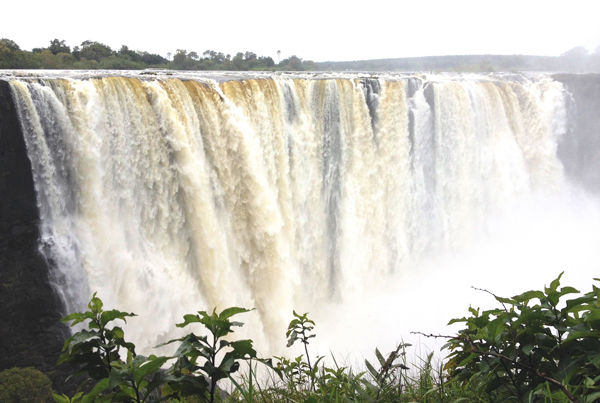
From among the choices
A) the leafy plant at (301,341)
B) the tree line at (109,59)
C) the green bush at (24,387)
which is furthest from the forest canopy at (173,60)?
the leafy plant at (301,341)

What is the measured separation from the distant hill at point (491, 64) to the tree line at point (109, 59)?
34.3ft

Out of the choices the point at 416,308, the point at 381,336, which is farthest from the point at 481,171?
the point at 381,336

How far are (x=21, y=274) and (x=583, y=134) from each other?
20.2 m

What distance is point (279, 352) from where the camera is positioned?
10.7 m

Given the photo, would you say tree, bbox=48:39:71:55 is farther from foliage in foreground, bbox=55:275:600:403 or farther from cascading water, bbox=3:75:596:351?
foliage in foreground, bbox=55:275:600:403

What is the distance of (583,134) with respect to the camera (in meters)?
19.7

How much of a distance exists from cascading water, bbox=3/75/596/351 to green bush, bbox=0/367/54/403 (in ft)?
4.82

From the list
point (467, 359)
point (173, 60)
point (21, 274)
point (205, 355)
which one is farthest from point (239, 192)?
point (173, 60)

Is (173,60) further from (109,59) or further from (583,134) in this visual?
(583,134)

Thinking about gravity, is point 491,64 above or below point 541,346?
above

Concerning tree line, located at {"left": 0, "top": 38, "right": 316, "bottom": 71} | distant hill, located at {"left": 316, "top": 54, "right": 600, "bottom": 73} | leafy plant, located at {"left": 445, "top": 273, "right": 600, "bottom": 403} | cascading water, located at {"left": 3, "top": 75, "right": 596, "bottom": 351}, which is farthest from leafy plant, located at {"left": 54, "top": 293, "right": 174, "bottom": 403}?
distant hill, located at {"left": 316, "top": 54, "right": 600, "bottom": 73}

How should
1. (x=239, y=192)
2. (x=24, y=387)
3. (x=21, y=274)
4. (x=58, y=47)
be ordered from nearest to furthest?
(x=24, y=387), (x=21, y=274), (x=239, y=192), (x=58, y=47)

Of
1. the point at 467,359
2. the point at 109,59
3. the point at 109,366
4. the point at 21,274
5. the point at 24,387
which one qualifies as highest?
the point at 109,59

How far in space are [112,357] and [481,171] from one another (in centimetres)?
1664
